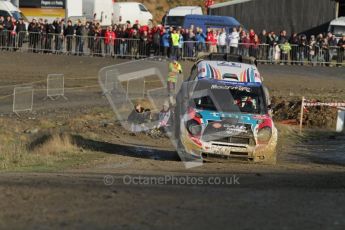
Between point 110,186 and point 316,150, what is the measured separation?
962 cm

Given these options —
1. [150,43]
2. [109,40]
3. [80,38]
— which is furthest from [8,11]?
[150,43]

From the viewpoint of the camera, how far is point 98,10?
48.9 meters

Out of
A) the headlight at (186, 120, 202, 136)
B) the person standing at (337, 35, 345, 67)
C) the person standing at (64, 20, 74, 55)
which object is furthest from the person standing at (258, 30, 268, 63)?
the headlight at (186, 120, 202, 136)

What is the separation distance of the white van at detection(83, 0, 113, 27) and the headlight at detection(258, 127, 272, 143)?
3464cm

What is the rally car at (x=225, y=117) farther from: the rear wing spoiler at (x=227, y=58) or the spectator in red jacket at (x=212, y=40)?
the spectator in red jacket at (x=212, y=40)

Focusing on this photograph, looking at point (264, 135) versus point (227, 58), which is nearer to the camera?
point (264, 135)

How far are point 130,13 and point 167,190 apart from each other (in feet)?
139

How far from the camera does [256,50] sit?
3356 centimetres

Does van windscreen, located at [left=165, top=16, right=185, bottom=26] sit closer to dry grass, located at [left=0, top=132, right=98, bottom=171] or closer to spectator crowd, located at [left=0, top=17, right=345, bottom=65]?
spectator crowd, located at [left=0, top=17, right=345, bottom=65]

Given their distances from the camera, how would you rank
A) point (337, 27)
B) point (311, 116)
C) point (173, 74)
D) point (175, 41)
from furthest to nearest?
point (337, 27)
point (175, 41)
point (311, 116)
point (173, 74)

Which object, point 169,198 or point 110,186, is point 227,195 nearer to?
point 169,198

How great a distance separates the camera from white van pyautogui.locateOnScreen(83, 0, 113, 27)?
159 ft

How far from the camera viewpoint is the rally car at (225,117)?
14297mm

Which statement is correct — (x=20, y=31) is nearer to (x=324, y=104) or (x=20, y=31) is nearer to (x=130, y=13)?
(x=324, y=104)
